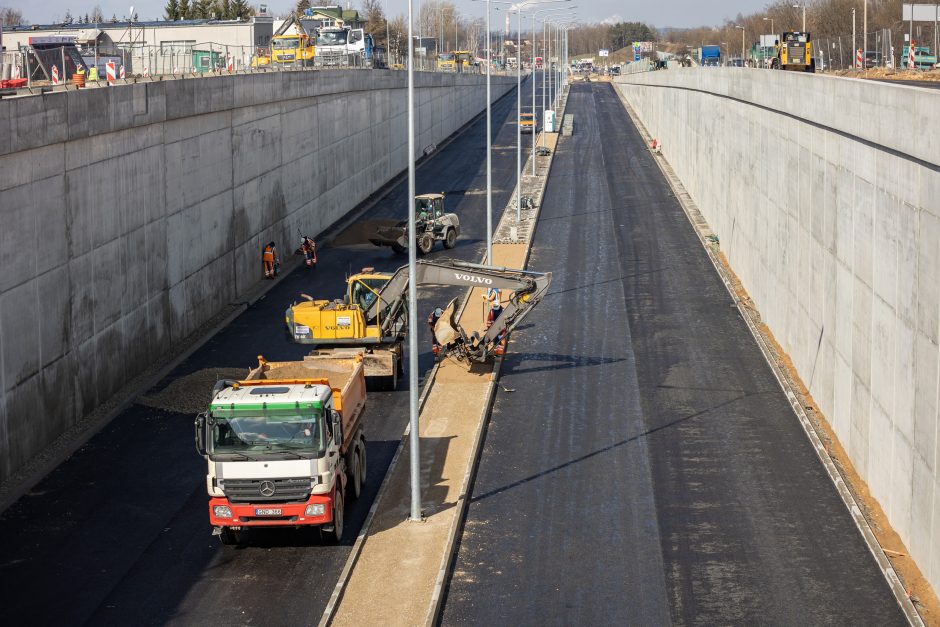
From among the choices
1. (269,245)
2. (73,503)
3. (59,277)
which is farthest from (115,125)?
(269,245)

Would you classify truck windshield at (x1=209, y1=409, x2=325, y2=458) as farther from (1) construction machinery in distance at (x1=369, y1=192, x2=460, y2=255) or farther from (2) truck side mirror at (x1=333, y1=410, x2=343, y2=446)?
(1) construction machinery in distance at (x1=369, y1=192, x2=460, y2=255)

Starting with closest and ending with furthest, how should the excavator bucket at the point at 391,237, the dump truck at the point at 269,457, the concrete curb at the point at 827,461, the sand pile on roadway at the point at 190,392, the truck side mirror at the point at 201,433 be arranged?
the concrete curb at the point at 827,461 < the dump truck at the point at 269,457 < the truck side mirror at the point at 201,433 < the sand pile on roadway at the point at 190,392 < the excavator bucket at the point at 391,237

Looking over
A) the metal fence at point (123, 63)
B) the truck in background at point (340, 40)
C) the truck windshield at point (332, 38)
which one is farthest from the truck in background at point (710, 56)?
the metal fence at point (123, 63)

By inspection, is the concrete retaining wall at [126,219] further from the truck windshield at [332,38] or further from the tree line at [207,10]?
the tree line at [207,10]

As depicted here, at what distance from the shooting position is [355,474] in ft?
73.6

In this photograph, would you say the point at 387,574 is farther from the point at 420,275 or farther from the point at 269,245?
the point at 269,245

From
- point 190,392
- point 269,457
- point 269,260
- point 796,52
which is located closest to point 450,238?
point 269,260

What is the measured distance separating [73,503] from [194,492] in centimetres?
233

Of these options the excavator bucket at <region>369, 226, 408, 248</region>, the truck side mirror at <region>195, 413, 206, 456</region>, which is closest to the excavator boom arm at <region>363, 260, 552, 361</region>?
the truck side mirror at <region>195, 413, 206, 456</region>

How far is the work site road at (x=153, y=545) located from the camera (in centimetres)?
1859

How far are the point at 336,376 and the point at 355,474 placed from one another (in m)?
2.89

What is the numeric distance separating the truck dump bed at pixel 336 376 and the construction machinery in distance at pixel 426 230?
24.0 metres

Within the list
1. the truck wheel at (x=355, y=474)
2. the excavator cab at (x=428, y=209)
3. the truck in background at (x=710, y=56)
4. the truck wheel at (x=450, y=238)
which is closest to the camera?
the truck wheel at (x=355, y=474)

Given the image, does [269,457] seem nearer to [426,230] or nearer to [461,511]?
[461,511]
